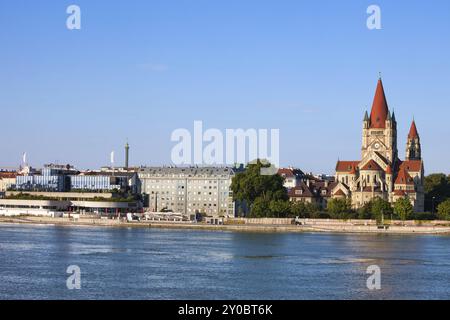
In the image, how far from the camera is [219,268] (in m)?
49.1

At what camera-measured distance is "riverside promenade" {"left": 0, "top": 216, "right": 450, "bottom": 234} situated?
92.6m

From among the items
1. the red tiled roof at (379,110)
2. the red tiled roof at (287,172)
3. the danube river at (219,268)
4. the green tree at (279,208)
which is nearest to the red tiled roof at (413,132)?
the red tiled roof at (379,110)

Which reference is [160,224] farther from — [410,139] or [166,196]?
[410,139]

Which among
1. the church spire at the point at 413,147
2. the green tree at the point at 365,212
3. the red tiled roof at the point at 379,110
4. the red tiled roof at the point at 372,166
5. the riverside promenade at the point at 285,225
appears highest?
the red tiled roof at the point at 379,110

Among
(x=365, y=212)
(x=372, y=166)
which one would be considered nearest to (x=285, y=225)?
(x=365, y=212)

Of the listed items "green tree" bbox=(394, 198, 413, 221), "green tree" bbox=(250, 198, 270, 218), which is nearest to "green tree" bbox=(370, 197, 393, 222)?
"green tree" bbox=(394, 198, 413, 221)

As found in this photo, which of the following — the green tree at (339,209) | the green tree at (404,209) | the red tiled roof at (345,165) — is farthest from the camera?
the red tiled roof at (345,165)

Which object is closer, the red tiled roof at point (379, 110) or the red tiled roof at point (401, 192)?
the red tiled roof at point (401, 192)

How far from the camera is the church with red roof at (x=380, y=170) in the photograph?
4141 inches

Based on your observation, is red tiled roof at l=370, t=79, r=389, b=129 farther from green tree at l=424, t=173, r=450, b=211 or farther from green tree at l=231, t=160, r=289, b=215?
green tree at l=231, t=160, r=289, b=215

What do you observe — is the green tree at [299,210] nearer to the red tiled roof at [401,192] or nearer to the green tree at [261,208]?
the green tree at [261,208]

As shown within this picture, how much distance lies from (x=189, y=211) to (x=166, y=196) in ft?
13.9
